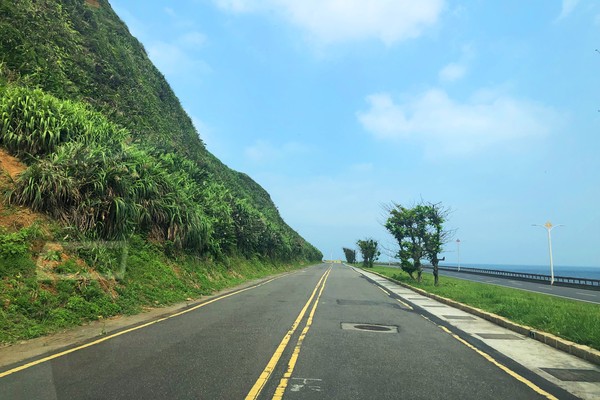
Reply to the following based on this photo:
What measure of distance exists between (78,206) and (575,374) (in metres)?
13.8

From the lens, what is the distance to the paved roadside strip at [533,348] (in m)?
6.74

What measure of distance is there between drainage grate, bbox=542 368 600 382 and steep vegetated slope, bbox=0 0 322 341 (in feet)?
32.8

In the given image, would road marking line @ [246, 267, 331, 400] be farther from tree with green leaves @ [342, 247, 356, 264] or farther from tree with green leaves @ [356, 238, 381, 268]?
tree with green leaves @ [342, 247, 356, 264]

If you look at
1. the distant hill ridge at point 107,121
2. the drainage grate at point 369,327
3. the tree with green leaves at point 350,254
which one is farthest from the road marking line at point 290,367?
the tree with green leaves at point 350,254

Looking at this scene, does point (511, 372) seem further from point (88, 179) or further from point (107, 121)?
point (107, 121)

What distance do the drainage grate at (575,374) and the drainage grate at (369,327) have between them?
3.86m

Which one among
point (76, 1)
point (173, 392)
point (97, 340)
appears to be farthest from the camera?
point (76, 1)

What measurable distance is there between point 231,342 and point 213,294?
990cm

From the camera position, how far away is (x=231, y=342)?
8.54 metres

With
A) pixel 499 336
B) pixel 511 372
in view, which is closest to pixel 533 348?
pixel 499 336

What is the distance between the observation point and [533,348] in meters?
9.17

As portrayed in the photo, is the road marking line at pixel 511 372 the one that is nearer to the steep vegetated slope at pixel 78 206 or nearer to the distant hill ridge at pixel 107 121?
the steep vegetated slope at pixel 78 206

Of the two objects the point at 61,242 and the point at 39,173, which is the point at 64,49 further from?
the point at 61,242

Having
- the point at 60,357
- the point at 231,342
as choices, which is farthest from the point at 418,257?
the point at 60,357
